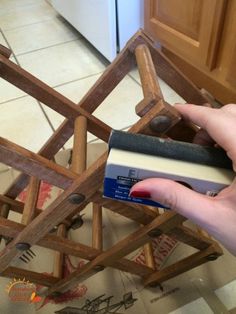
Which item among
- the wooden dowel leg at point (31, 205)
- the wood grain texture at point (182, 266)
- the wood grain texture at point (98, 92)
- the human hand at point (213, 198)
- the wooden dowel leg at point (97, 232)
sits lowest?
the human hand at point (213, 198)

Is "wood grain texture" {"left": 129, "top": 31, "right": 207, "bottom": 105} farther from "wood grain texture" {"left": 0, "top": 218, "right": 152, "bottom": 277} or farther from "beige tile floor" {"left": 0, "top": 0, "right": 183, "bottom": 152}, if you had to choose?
"beige tile floor" {"left": 0, "top": 0, "right": 183, "bottom": 152}

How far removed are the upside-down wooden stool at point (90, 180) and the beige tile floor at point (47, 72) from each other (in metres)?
0.47

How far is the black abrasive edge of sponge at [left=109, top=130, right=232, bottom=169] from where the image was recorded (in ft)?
1.19

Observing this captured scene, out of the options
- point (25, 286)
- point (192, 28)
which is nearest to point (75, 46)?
point (192, 28)

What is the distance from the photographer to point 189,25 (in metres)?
1.02

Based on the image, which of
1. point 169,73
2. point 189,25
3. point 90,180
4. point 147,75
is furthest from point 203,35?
point 90,180

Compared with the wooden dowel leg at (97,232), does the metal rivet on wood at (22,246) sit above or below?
below

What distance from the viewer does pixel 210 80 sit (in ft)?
3.73

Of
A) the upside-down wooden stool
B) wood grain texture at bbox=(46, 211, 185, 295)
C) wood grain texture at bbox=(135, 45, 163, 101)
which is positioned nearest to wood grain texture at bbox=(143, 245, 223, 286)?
the upside-down wooden stool

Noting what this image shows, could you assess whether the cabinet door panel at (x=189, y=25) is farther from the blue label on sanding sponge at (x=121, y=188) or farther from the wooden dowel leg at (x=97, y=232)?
the blue label on sanding sponge at (x=121, y=188)

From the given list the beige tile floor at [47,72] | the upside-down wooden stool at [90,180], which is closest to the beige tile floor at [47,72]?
the beige tile floor at [47,72]

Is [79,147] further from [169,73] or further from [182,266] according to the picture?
[182,266]

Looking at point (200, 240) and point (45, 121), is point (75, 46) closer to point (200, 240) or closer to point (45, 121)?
point (45, 121)

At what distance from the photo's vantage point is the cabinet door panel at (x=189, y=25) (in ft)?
3.02
